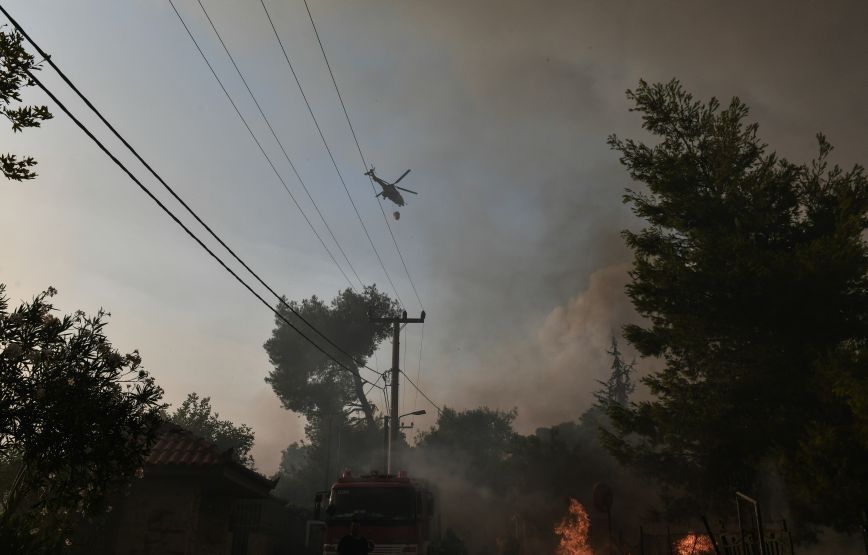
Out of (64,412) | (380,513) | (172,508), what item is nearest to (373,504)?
(380,513)

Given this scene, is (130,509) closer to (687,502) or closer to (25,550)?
(25,550)

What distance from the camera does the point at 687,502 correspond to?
18.2 m

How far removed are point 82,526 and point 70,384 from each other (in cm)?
998

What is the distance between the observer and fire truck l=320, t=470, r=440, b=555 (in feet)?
50.5

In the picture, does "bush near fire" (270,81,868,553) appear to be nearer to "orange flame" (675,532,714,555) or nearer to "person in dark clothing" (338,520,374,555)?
"orange flame" (675,532,714,555)

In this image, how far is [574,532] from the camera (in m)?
33.9

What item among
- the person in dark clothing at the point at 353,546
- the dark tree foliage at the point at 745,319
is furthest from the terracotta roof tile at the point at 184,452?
the dark tree foliage at the point at 745,319

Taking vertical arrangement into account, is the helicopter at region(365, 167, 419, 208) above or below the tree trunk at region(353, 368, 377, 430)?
above

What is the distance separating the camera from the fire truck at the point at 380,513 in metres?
15.4

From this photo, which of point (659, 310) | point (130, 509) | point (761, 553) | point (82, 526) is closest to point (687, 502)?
point (659, 310)

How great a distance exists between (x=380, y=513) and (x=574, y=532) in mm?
22031

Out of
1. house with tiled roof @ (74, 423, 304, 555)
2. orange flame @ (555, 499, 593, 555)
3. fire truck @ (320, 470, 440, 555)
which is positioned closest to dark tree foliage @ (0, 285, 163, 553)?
house with tiled roof @ (74, 423, 304, 555)

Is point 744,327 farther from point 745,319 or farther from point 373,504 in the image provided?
point 373,504

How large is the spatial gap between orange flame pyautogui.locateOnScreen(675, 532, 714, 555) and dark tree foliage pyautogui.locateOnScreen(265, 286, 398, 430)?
37993 mm
